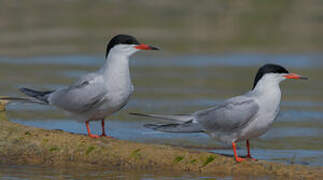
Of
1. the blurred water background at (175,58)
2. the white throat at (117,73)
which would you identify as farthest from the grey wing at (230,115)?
the white throat at (117,73)

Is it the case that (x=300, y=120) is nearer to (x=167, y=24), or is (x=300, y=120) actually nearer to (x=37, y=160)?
(x=37, y=160)

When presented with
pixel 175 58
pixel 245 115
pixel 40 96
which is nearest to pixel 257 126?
pixel 245 115

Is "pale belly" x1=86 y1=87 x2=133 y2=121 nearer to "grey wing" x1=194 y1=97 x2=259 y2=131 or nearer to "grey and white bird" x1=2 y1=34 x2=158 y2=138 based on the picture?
"grey and white bird" x1=2 y1=34 x2=158 y2=138

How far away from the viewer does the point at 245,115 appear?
20.3 ft

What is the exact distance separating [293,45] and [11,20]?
803 centimetres

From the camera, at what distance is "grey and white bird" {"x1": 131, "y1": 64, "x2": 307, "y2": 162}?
6.18 metres

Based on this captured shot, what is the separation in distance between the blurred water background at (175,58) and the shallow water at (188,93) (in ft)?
0.04

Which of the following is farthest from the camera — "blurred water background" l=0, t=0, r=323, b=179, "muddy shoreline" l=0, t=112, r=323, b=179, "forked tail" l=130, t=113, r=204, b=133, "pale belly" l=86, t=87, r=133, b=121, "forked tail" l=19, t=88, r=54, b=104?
"blurred water background" l=0, t=0, r=323, b=179

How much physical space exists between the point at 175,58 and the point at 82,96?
825 cm

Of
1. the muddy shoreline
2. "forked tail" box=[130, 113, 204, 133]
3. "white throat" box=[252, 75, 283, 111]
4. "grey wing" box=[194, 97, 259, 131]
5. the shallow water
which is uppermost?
"white throat" box=[252, 75, 283, 111]

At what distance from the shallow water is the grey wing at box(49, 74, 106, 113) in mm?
702

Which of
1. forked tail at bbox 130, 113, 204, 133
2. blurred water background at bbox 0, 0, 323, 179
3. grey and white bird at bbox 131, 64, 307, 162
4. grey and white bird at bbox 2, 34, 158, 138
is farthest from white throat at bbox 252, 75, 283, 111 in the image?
grey and white bird at bbox 2, 34, 158, 138

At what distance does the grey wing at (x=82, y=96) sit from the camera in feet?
21.8

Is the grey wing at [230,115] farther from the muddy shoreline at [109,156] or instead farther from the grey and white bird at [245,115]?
the muddy shoreline at [109,156]
